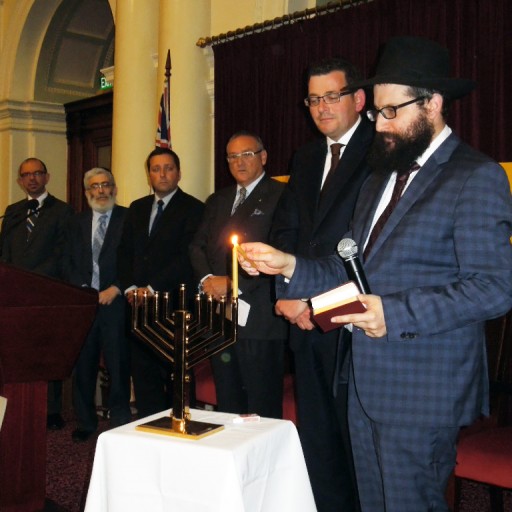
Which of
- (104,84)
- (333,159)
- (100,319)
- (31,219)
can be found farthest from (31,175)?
(104,84)

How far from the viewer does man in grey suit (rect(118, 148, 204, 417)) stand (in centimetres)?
400

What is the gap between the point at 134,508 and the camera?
6.25ft

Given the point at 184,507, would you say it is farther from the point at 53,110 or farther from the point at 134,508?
the point at 53,110

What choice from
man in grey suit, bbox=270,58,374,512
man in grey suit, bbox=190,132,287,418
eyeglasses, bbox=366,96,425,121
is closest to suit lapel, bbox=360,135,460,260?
eyeglasses, bbox=366,96,425,121

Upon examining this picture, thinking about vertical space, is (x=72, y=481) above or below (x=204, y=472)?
below

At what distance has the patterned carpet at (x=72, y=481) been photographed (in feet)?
10.3

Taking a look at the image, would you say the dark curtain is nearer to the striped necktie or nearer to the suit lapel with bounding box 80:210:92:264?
the suit lapel with bounding box 80:210:92:264

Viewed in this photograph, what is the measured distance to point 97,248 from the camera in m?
4.36

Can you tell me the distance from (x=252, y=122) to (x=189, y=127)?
619mm

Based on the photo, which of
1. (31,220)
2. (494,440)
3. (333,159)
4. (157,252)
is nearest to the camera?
(494,440)

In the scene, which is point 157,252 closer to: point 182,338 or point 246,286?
point 246,286

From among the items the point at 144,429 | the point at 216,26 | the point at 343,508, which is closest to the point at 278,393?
the point at 343,508

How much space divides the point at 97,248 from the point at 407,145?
9.38 feet

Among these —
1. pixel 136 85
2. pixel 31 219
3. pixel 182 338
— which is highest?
pixel 136 85
